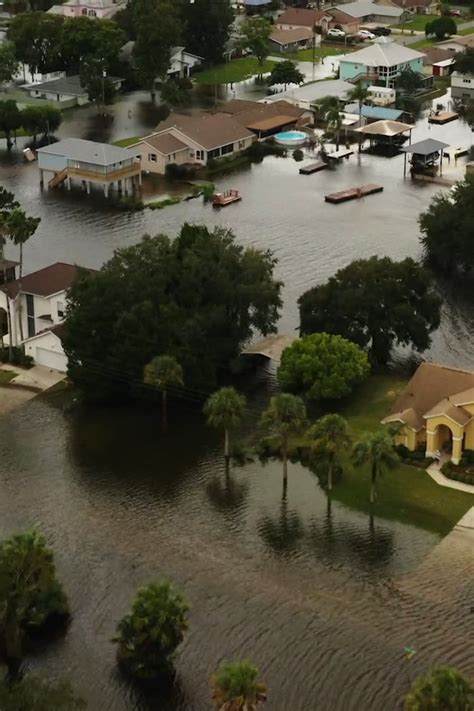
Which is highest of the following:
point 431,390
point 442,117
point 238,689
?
point 238,689

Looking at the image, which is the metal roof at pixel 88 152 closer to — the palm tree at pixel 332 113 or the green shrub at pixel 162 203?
the green shrub at pixel 162 203

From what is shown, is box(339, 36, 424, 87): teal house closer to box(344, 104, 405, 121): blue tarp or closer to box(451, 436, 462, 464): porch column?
box(344, 104, 405, 121): blue tarp

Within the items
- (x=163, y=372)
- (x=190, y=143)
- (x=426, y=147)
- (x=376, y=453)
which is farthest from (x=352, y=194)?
(x=376, y=453)

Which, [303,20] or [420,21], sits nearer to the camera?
[303,20]

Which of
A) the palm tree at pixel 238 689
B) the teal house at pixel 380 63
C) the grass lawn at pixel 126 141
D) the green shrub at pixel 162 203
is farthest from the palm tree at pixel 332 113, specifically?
the palm tree at pixel 238 689

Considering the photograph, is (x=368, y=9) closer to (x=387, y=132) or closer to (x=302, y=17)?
(x=302, y=17)

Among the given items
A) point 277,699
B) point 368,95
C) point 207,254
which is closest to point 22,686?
point 277,699

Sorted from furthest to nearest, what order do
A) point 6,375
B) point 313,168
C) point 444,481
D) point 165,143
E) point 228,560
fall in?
point 165,143 < point 313,168 < point 6,375 < point 444,481 < point 228,560

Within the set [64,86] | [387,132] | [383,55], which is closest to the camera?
[387,132]
